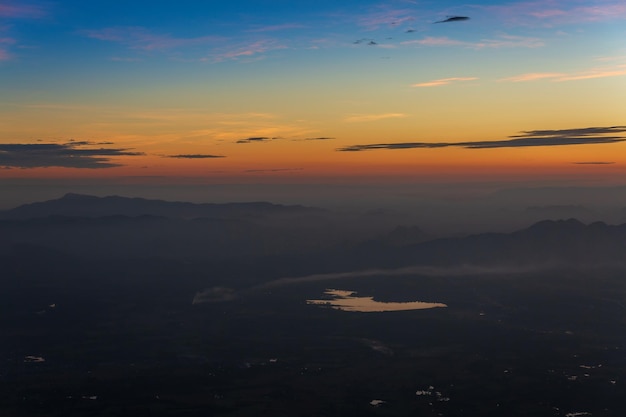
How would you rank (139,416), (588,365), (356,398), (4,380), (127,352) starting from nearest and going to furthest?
1. (139,416)
2. (356,398)
3. (4,380)
4. (588,365)
5. (127,352)

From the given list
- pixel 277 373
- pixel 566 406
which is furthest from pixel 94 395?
pixel 566 406

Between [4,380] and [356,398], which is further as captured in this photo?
[4,380]

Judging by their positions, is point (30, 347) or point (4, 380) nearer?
point (4, 380)

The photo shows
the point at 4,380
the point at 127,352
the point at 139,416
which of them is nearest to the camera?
the point at 139,416

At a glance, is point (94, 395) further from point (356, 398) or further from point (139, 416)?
point (356, 398)

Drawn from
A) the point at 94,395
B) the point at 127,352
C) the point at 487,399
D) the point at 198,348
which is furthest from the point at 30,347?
the point at 487,399

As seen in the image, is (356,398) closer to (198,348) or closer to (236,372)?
(236,372)

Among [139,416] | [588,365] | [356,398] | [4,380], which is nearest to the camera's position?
[139,416]
